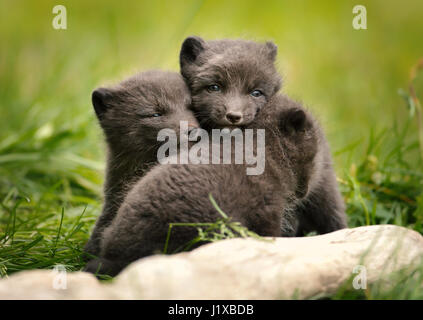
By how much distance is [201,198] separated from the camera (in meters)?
3.93

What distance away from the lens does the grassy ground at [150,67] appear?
5.73m

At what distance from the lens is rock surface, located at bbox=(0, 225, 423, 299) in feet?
10.0

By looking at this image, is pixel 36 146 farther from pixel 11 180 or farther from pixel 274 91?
pixel 274 91

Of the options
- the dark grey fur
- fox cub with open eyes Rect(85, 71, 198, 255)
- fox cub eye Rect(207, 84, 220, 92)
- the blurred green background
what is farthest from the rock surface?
the blurred green background

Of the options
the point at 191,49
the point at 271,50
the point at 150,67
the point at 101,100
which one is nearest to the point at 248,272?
the point at 101,100

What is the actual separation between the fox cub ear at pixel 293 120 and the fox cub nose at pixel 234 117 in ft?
1.07

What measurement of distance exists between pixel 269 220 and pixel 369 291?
844 mm

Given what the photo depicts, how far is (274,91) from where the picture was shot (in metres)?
5.06

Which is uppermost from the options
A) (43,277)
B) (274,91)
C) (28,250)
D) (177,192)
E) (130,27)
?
(130,27)

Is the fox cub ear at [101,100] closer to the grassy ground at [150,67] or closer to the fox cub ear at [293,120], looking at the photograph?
the grassy ground at [150,67]

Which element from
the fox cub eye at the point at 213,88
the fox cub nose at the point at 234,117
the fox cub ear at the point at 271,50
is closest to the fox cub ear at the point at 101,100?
the fox cub eye at the point at 213,88

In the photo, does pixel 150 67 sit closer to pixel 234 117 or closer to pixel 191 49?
pixel 191 49

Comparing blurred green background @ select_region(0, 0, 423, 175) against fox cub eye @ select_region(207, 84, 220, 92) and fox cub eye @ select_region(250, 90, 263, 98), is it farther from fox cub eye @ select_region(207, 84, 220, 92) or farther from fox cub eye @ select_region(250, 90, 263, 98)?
fox cub eye @ select_region(207, 84, 220, 92)
